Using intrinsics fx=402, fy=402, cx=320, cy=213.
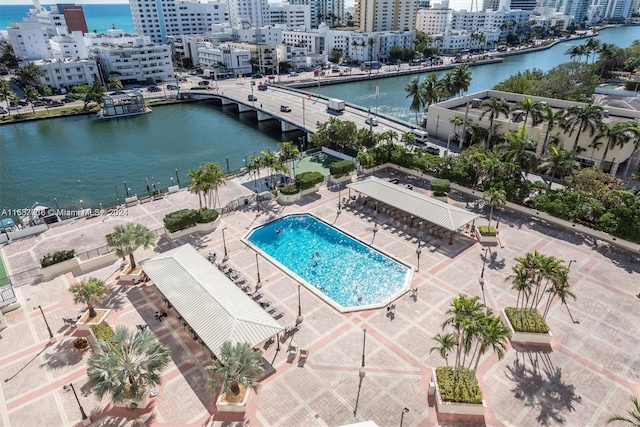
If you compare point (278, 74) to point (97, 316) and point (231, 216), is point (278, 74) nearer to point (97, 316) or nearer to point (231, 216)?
point (231, 216)

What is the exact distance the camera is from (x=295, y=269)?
142 feet

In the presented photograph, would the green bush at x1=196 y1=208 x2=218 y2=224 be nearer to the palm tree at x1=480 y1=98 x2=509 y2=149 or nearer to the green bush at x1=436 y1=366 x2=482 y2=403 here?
the green bush at x1=436 y1=366 x2=482 y2=403

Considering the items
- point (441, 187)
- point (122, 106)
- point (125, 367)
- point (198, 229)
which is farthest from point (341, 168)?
point (122, 106)

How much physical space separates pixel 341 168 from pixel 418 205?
16.4 meters

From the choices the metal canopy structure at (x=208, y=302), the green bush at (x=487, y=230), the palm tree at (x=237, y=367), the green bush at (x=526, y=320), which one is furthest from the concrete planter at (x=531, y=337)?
the palm tree at (x=237, y=367)

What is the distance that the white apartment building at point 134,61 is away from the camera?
142 metres

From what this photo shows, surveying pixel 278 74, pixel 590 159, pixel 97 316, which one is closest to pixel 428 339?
pixel 97 316

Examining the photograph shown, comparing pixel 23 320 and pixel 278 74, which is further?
pixel 278 74

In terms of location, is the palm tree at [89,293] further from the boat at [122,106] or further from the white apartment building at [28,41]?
the white apartment building at [28,41]

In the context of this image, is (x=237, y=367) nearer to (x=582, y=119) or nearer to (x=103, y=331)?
(x=103, y=331)

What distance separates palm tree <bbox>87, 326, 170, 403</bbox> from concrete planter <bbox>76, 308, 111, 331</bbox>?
8.77 m

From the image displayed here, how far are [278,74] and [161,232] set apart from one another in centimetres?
12506

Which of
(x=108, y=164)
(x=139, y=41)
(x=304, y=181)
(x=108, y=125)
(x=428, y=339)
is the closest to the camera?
(x=428, y=339)

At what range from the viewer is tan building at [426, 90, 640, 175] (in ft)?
202
